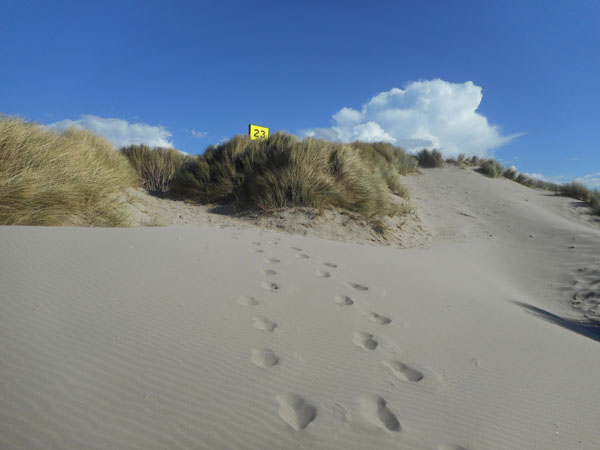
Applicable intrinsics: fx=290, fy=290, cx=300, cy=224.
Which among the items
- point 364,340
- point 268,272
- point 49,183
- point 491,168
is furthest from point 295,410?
point 491,168

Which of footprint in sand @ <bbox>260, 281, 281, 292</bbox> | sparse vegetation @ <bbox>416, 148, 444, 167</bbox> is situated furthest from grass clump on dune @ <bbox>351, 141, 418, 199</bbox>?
footprint in sand @ <bbox>260, 281, 281, 292</bbox>

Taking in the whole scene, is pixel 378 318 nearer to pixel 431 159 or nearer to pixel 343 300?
pixel 343 300

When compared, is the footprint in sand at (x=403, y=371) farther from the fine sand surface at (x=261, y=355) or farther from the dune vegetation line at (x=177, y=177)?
the dune vegetation line at (x=177, y=177)

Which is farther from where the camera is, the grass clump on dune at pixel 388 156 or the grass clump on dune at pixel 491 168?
the grass clump on dune at pixel 491 168

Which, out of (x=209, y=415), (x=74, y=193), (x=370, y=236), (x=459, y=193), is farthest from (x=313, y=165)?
(x=459, y=193)

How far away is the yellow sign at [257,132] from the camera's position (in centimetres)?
987

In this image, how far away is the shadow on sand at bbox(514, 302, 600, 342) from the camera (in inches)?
116

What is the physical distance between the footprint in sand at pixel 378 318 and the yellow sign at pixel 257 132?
330 inches

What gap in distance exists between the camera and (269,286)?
8.14ft

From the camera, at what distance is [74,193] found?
4496 millimetres

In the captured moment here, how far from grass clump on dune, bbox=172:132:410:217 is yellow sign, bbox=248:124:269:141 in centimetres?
72

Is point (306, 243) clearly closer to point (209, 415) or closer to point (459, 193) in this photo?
point (209, 415)

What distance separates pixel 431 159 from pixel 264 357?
16186mm

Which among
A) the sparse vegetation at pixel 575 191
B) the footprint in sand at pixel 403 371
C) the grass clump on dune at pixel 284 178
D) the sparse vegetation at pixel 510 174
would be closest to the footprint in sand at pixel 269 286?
the footprint in sand at pixel 403 371
